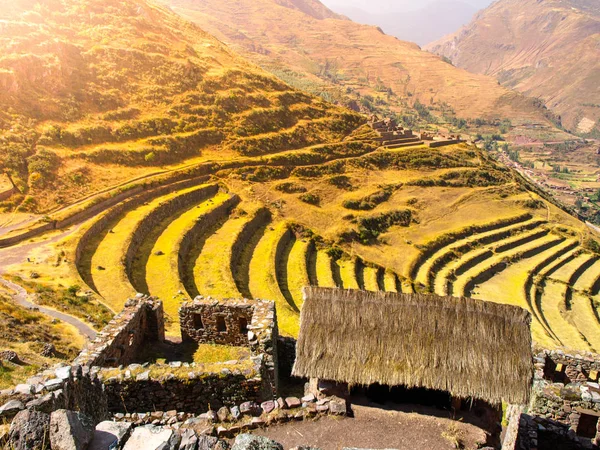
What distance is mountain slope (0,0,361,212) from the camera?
3975 cm

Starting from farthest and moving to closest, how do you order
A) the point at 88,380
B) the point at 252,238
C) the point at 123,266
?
1. the point at 252,238
2. the point at 123,266
3. the point at 88,380

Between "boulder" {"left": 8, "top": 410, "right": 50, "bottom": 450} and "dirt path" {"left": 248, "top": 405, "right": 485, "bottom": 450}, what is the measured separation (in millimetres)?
4271

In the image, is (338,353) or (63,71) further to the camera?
(63,71)

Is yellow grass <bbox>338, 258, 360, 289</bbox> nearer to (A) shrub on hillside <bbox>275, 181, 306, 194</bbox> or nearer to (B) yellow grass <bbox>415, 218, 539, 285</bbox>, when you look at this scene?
(B) yellow grass <bbox>415, 218, 539, 285</bbox>

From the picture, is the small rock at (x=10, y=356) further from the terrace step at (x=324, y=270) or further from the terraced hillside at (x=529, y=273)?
the terraced hillside at (x=529, y=273)

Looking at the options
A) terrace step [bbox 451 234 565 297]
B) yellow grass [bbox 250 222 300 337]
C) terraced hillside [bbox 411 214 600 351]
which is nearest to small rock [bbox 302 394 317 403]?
yellow grass [bbox 250 222 300 337]

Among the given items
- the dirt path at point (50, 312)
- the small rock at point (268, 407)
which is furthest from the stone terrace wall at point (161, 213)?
the small rock at point (268, 407)

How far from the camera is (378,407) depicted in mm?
9914

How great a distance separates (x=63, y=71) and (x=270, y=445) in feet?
189

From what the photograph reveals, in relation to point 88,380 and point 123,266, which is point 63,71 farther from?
point 88,380

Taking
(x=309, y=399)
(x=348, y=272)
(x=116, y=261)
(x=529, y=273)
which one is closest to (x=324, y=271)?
(x=348, y=272)

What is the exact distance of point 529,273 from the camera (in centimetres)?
4781

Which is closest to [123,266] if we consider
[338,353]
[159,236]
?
[159,236]

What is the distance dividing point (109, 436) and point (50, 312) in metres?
15.8
